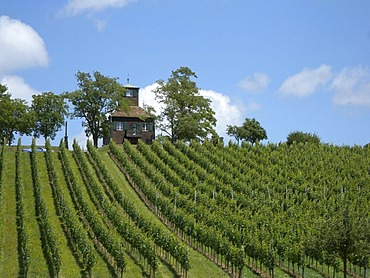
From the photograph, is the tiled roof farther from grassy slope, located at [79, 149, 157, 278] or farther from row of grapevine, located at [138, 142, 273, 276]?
grassy slope, located at [79, 149, 157, 278]

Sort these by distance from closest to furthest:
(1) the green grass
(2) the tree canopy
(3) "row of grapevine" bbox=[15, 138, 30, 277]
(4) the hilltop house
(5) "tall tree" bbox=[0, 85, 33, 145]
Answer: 1. (3) "row of grapevine" bbox=[15, 138, 30, 277]
2. (1) the green grass
3. (5) "tall tree" bbox=[0, 85, 33, 145]
4. (4) the hilltop house
5. (2) the tree canopy

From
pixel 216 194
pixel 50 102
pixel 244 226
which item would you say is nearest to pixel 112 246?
pixel 244 226

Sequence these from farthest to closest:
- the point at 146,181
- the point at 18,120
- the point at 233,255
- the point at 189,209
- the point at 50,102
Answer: the point at 50,102 → the point at 18,120 → the point at 146,181 → the point at 189,209 → the point at 233,255

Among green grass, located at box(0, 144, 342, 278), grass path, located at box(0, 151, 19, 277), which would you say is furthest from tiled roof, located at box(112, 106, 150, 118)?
green grass, located at box(0, 144, 342, 278)

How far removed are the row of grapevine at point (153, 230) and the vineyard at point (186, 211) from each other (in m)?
0.08

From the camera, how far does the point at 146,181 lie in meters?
45.2

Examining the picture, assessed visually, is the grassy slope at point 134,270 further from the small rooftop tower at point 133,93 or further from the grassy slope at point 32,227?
the small rooftop tower at point 133,93

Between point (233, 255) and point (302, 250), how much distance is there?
356 cm

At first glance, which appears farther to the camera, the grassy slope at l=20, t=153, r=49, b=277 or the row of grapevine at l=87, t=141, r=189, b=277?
the row of grapevine at l=87, t=141, r=189, b=277

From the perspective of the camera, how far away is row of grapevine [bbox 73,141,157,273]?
30.5m

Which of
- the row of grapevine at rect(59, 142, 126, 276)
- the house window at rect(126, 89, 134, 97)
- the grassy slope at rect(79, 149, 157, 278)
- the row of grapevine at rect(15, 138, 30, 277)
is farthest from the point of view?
the house window at rect(126, 89, 134, 97)

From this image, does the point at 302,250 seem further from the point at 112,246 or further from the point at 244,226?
the point at 112,246

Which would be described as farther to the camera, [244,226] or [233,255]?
[244,226]

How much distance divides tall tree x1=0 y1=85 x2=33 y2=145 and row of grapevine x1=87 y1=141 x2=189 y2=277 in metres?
23.2
